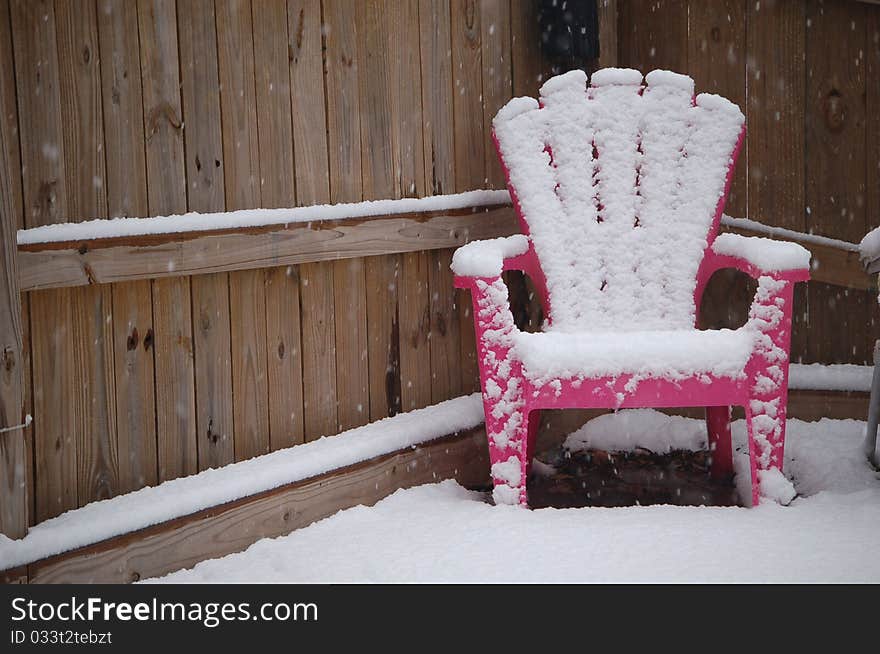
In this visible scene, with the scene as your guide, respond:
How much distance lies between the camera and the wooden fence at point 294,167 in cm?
186

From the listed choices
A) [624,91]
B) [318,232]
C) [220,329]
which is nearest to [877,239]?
[624,91]

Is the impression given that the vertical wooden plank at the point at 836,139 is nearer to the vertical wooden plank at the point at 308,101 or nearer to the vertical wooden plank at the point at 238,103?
the vertical wooden plank at the point at 308,101

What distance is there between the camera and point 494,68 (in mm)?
2961

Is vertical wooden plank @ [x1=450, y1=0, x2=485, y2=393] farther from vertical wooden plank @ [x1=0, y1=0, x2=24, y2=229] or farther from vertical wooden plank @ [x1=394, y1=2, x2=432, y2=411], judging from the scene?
vertical wooden plank @ [x1=0, y1=0, x2=24, y2=229]

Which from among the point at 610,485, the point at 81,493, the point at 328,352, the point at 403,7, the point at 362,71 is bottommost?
the point at 610,485

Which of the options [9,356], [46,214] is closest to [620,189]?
[46,214]

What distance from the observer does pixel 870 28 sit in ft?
10.1

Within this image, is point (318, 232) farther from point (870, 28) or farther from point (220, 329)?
point (870, 28)

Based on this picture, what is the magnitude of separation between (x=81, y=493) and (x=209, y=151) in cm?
73

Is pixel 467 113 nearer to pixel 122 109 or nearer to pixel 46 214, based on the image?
pixel 122 109

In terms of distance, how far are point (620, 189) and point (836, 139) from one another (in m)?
0.84

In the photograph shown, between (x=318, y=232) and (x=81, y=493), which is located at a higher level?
(x=318, y=232)

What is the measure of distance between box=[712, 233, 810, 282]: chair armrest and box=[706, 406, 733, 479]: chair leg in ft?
1.40
